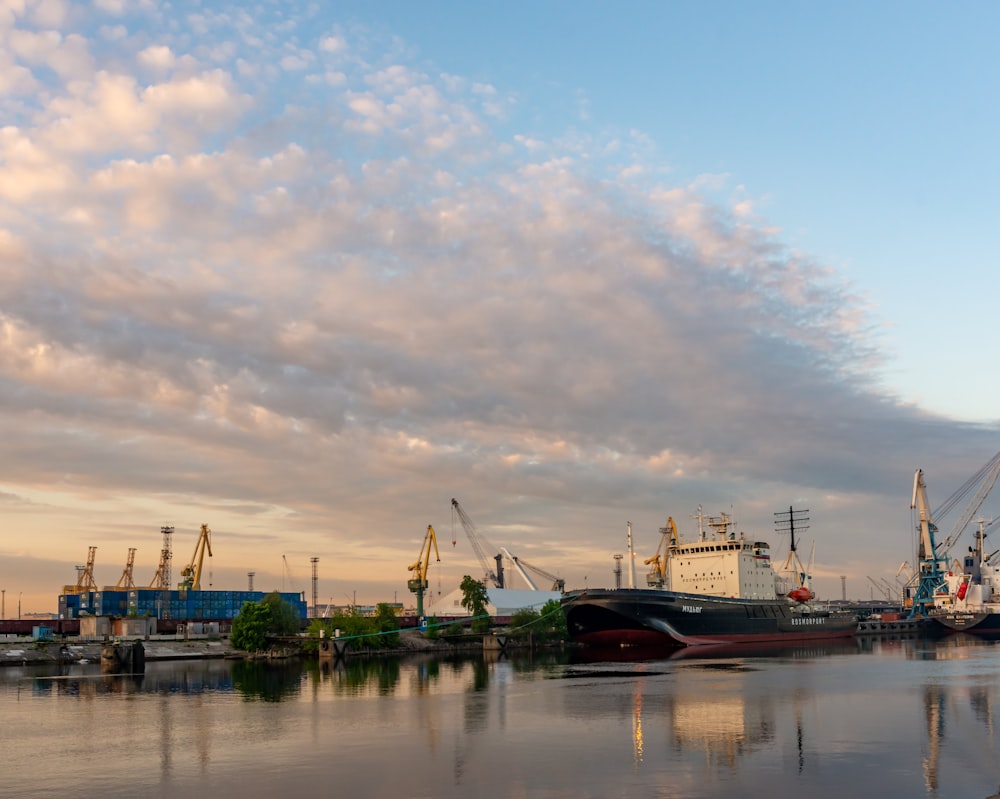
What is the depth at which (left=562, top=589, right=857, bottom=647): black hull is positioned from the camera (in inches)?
5197

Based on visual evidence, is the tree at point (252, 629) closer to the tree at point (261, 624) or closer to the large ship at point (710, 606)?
the tree at point (261, 624)

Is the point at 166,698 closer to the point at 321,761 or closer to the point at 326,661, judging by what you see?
the point at 321,761

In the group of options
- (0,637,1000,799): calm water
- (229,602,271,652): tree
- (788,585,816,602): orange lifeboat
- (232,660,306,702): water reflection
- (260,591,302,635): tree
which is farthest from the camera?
(788,585,816,602): orange lifeboat

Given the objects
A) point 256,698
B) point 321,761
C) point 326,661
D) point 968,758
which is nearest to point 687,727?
point 968,758

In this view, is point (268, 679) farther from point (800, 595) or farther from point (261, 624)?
point (800, 595)

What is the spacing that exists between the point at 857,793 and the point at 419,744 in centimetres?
2327

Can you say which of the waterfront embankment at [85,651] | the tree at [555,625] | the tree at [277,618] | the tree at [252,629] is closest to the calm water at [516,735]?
the waterfront embankment at [85,651]

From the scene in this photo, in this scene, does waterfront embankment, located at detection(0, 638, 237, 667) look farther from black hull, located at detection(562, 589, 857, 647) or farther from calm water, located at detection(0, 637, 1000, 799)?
black hull, located at detection(562, 589, 857, 647)

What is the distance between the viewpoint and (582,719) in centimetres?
5806

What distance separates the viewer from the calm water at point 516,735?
39500mm

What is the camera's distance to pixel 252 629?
425 ft

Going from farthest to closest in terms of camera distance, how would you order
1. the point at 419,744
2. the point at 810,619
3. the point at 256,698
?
the point at 810,619 < the point at 256,698 < the point at 419,744

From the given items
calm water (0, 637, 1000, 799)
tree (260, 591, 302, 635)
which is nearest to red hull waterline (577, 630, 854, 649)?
calm water (0, 637, 1000, 799)

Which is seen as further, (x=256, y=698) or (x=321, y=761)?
(x=256, y=698)
